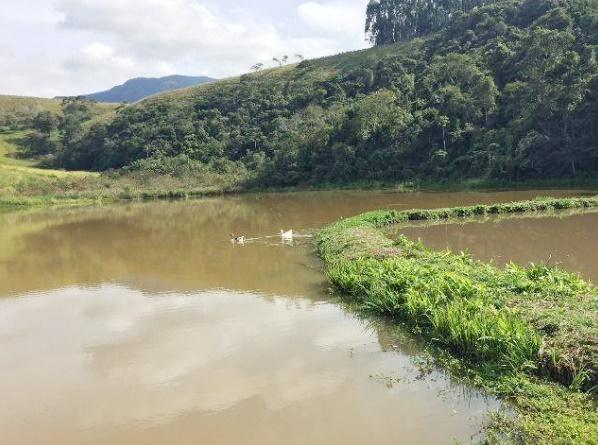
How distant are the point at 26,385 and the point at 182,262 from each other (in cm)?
1190

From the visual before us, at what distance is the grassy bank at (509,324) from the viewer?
23.6 feet

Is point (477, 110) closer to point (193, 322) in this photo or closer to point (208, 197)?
point (208, 197)

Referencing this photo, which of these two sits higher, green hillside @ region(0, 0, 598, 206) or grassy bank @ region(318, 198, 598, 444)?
green hillside @ region(0, 0, 598, 206)

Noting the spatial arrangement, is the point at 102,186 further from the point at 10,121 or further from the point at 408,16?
the point at 408,16

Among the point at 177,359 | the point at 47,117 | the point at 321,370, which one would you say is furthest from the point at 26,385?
the point at 47,117

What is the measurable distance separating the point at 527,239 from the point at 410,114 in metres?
37.7

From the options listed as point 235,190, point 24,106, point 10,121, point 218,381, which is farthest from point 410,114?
point 24,106

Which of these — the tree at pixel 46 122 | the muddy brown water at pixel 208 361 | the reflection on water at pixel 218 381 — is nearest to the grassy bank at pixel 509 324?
the muddy brown water at pixel 208 361

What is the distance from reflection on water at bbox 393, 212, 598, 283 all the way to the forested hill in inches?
842

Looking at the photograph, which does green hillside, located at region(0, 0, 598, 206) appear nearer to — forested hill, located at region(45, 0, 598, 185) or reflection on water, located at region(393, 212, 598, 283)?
forested hill, located at region(45, 0, 598, 185)

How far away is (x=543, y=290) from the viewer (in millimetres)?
10961

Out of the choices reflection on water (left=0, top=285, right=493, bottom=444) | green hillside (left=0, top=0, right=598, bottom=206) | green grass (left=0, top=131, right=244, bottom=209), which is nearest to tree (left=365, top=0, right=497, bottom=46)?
green hillside (left=0, top=0, right=598, bottom=206)

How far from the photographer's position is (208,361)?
35.0 ft

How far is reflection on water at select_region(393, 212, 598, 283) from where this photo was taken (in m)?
16.9
